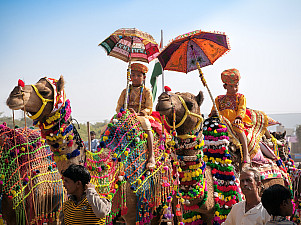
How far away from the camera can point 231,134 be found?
5.69 meters

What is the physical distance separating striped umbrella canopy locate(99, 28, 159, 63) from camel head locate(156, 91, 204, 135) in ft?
5.69

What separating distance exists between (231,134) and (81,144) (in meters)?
2.39

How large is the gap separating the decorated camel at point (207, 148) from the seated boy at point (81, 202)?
5.46ft

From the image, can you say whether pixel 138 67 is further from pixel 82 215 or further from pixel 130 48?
pixel 82 215

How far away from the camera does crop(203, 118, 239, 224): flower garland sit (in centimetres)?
506

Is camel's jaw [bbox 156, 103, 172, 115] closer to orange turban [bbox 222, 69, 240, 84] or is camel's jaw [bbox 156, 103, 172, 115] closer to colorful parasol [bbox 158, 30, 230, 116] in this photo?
colorful parasol [bbox 158, 30, 230, 116]

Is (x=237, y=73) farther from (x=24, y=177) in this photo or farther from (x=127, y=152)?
(x=24, y=177)

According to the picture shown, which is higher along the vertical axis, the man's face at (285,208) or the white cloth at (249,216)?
the man's face at (285,208)

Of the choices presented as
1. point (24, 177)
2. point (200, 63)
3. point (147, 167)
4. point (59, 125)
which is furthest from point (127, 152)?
point (200, 63)

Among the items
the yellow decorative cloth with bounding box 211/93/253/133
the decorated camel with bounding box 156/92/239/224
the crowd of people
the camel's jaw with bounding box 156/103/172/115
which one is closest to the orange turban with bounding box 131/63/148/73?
the decorated camel with bounding box 156/92/239/224

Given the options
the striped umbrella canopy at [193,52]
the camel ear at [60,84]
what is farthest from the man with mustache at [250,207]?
the striped umbrella canopy at [193,52]

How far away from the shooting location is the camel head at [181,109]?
14.8 feet

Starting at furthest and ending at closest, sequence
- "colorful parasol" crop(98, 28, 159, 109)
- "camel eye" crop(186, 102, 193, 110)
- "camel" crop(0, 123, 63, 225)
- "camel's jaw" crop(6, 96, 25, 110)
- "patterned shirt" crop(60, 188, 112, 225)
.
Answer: "colorful parasol" crop(98, 28, 159, 109) → "camel" crop(0, 123, 63, 225) → "camel eye" crop(186, 102, 193, 110) → "camel's jaw" crop(6, 96, 25, 110) → "patterned shirt" crop(60, 188, 112, 225)

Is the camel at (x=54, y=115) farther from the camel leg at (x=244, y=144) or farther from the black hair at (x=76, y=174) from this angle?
the camel leg at (x=244, y=144)
